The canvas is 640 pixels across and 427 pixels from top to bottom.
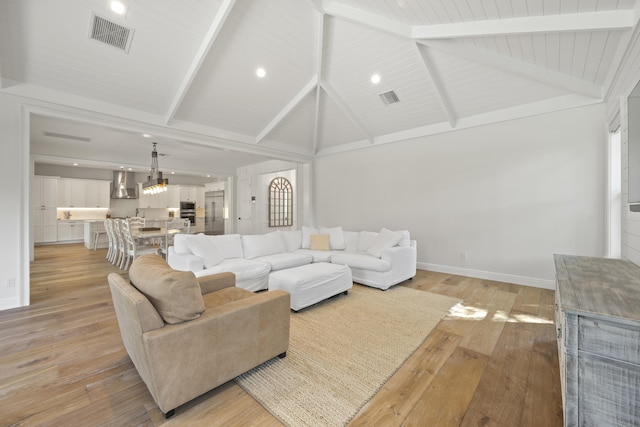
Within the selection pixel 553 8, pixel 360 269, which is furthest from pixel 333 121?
pixel 553 8

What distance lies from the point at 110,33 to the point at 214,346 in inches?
141

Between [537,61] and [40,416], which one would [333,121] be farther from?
[40,416]

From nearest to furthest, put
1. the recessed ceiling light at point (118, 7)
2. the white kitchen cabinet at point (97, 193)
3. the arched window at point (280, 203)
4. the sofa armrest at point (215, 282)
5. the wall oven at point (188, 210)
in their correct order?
the sofa armrest at point (215, 282) → the recessed ceiling light at point (118, 7) → the white kitchen cabinet at point (97, 193) → the arched window at point (280, 203) → the wall oven at point (188, 210)

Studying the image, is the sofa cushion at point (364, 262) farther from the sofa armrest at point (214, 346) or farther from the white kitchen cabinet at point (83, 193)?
the white kitchen cabinet at point (83, 193)

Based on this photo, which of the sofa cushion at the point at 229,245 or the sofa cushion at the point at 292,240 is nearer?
the sofa cushion at the point at 229,245

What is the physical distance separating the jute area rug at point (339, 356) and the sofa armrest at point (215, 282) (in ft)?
2.63

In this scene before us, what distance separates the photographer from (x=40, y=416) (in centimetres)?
158

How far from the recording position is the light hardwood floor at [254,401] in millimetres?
1568

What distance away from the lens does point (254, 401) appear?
1696 millimetres

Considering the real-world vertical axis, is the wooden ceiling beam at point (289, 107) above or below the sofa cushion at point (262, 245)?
above

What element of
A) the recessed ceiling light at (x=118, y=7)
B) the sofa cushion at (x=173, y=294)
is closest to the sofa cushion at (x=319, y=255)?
the sofa cushion at (x=173, y=294)

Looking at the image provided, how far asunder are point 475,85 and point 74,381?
5.55 meters

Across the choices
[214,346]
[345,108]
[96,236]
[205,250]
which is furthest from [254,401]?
[96,236]

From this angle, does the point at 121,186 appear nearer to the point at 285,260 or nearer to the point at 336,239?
the point at 285,260
